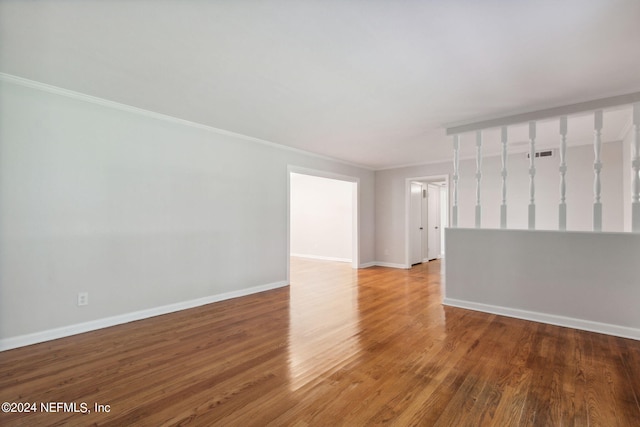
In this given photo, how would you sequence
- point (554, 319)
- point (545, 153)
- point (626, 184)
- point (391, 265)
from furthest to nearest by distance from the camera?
point (391, 265), point (545, 153), point (626, 184), point (554, 319)

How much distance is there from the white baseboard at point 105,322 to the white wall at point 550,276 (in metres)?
3.29

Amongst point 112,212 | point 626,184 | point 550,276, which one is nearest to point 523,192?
point 626,184

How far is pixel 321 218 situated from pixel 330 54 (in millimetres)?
6456

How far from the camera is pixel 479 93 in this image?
310 centimetres

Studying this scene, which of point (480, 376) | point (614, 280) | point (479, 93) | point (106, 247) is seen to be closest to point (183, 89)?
point (106, 247)

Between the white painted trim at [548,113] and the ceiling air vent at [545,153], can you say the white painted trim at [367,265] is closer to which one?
the white painted trim at [548,113]

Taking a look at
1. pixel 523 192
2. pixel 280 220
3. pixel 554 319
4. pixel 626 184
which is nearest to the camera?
pixel 554 319

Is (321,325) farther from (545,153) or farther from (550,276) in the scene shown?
(545,153)

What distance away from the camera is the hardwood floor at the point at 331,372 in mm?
1815

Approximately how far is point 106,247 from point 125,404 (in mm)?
1974

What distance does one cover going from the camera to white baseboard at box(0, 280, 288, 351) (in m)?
2.78

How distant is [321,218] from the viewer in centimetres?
864

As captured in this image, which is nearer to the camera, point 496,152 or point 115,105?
point 115,105

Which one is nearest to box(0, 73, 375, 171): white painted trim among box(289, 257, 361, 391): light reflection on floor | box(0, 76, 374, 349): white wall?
box(0, 76, 374, 349): white wall
